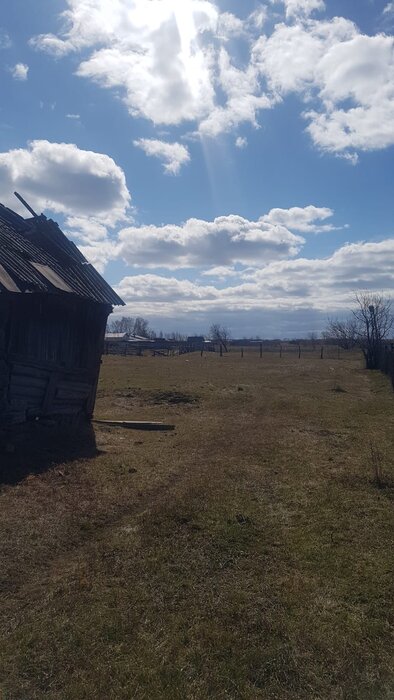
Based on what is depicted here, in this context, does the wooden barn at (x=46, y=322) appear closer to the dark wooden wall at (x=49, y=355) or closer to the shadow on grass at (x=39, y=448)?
the dark wooden wall at (x=49, y=355)

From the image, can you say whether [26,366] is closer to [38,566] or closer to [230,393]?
[38,566]

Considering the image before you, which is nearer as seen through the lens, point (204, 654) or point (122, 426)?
point (204, 654)

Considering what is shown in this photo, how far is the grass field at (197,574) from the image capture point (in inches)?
156

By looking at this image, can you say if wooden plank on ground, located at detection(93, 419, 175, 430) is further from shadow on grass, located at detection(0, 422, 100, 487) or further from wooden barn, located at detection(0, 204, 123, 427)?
shadow on grass, located at detection(0, 422, 100, 487)

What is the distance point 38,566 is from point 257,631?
9.19 ft

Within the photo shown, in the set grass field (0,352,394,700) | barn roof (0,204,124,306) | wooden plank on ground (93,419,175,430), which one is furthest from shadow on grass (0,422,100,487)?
barn roof (0,204,124,306)

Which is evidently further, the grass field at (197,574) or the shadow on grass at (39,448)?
the shadow on grass at (39,448)

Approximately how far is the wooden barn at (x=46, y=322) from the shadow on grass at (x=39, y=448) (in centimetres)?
43

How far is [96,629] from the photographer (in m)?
4.52

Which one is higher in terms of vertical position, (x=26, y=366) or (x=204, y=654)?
(x=26, y=366)

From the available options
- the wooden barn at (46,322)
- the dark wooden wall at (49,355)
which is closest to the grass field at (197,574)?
the dark wooden wall at (49,355)

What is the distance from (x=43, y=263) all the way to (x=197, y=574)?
411 inches

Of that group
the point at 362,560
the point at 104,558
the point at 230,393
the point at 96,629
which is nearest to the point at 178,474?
the point at 104,558

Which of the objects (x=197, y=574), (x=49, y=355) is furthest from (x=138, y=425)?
(x=197, y=574)
